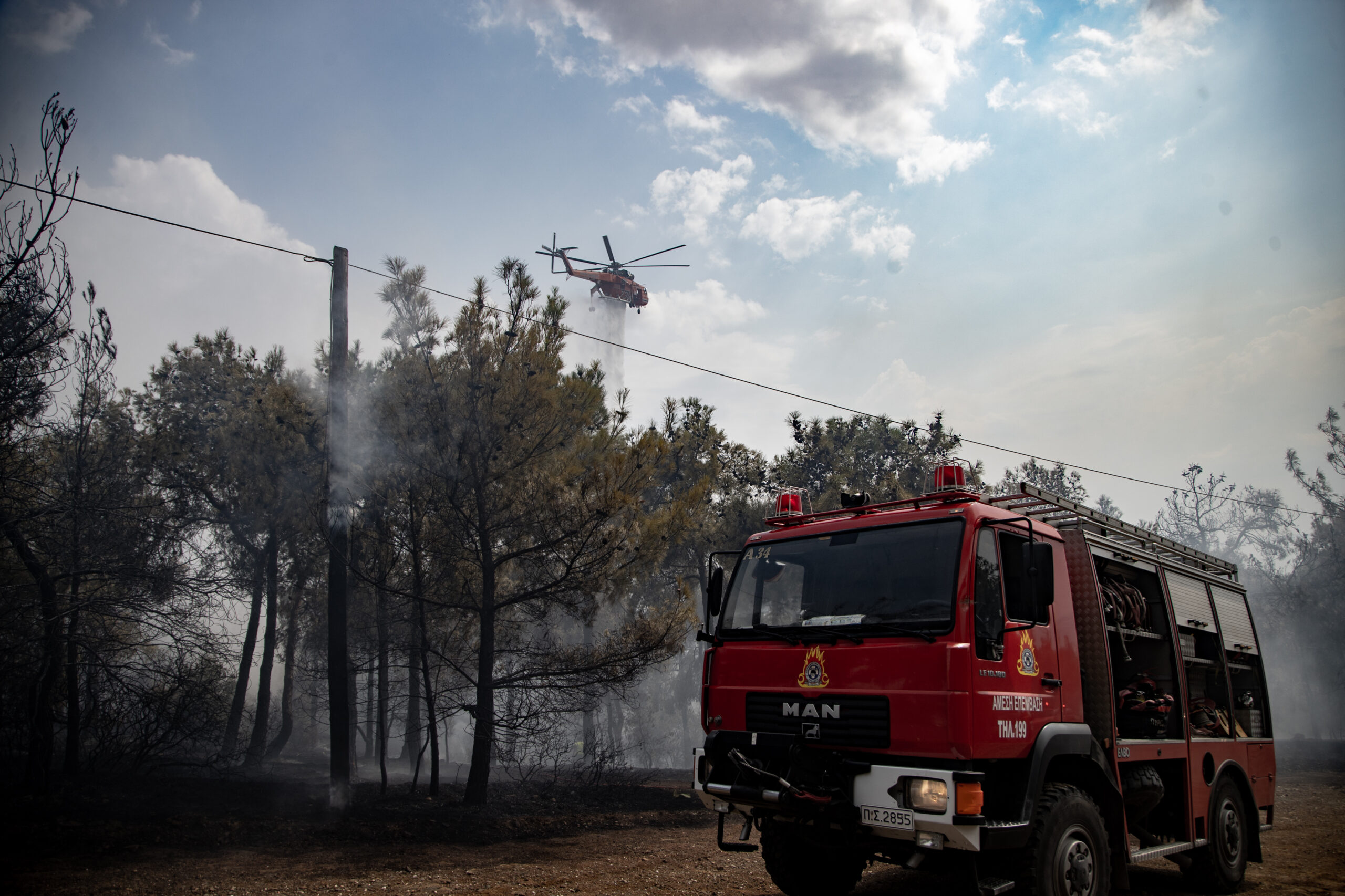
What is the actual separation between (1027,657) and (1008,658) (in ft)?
0.86

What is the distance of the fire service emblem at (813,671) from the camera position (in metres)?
5.12

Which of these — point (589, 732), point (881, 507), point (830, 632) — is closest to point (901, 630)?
point (830, 632)

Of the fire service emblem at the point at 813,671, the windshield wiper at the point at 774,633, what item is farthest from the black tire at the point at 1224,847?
the windshield wiper at the point at 774,633

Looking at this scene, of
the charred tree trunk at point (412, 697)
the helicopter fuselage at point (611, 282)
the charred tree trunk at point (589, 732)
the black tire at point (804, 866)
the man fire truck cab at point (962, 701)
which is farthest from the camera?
the helicopter fuselage at point (611, 282)

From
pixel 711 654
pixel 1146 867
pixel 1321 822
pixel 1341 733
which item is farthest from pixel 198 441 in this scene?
pixel 1341 733

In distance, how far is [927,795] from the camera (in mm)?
4492

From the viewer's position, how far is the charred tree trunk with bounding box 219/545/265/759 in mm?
17406

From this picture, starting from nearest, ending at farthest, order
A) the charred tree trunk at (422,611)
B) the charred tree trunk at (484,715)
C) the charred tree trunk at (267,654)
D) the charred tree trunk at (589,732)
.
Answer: the charred tree trunk at (484,715) < the charred tree trunk at (422,611) < the charred tree trunk at (589,732) < the charred tree trunk at (267,654)

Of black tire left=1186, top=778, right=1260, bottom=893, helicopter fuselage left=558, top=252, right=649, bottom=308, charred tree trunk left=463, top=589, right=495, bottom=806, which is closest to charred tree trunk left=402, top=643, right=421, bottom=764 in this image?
charred tree trunk left=463, top=589, right=495, bottom=806

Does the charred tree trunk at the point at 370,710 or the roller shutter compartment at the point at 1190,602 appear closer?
the roller shutter compartment at the point at 1190,602

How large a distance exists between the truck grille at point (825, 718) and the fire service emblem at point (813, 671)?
72mm

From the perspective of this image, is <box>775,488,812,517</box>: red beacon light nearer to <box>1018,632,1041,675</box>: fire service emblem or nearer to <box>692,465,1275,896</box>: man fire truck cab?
<box>692,465,1275,896</box>: man fire truck cab

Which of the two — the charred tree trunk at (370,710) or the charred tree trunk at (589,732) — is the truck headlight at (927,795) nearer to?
the charred tree trunk at (589,732)

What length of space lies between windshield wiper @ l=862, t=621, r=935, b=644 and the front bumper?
737 millimetres
